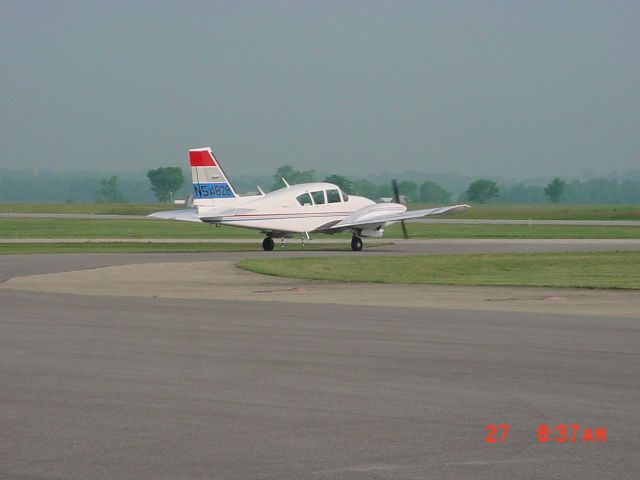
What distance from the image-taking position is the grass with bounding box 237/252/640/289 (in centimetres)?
3172

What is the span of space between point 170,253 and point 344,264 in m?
11.5

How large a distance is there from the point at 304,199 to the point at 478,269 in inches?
497

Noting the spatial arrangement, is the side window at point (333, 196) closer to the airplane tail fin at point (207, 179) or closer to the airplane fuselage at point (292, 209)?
the airplane fuselage at point (292, 209)

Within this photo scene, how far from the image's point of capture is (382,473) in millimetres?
8641

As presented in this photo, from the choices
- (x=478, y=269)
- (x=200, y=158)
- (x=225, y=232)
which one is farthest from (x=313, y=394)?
(x=225, y=232)

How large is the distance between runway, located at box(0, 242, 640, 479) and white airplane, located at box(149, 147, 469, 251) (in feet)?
83.3

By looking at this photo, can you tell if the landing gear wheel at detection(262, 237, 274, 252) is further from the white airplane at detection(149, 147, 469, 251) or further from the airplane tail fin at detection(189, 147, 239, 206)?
the airplane tail fin at detection(189, 147, 239, 206)

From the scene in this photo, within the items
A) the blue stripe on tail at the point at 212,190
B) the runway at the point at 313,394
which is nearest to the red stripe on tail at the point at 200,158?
the blue stripe on tail at the point at 212,190

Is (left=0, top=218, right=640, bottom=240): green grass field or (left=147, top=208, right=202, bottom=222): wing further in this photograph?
(left=0, top=218, right=640, bottom=240): green grass field

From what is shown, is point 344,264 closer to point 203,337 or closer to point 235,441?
point 203,337

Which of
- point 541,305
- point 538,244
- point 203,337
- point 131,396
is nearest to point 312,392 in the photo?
point 131,396
